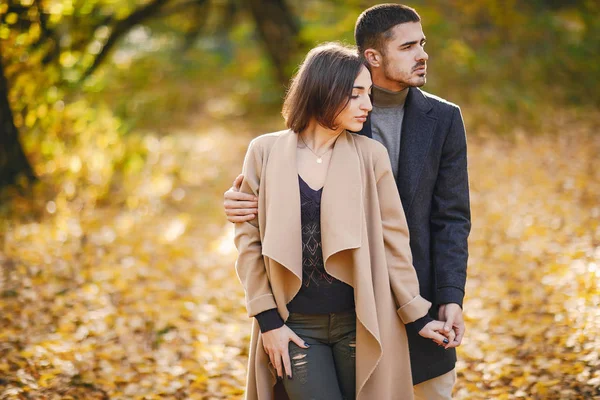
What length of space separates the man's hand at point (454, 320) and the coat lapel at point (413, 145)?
0.44 m

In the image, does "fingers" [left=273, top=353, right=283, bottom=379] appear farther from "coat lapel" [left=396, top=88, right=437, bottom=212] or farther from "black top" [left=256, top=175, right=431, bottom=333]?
"coat lapel" [left=396, top=88, right=437, bottom=212]

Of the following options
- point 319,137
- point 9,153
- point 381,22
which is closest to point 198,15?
point 9,153

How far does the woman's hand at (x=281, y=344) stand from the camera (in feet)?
7.53

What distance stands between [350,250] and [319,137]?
475 millimetres

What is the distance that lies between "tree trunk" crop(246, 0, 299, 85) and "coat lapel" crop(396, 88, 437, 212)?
968 centimetres

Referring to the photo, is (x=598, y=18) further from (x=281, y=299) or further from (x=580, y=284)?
(x=281, y=299)

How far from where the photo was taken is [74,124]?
7719mm

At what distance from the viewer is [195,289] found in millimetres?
6000

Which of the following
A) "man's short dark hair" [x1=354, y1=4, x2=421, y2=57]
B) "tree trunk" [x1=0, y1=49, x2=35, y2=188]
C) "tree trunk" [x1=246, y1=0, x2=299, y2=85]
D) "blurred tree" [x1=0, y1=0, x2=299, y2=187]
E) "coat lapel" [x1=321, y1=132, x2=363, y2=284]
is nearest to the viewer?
"coat lapel" [x1=321, y1=132, x2=363, y2=284]

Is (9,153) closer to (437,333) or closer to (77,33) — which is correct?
(77,33)

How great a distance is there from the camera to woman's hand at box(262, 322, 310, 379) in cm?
229

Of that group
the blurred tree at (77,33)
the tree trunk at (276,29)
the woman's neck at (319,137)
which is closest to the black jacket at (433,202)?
the woman's neck at (319,137)

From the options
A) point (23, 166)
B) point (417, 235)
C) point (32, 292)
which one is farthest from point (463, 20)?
point (417, 235)

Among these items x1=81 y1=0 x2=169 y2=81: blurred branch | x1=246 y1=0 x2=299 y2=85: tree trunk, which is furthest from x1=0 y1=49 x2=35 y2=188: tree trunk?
x1=246 y1=0 x2=299 y2=85: tree trunk
